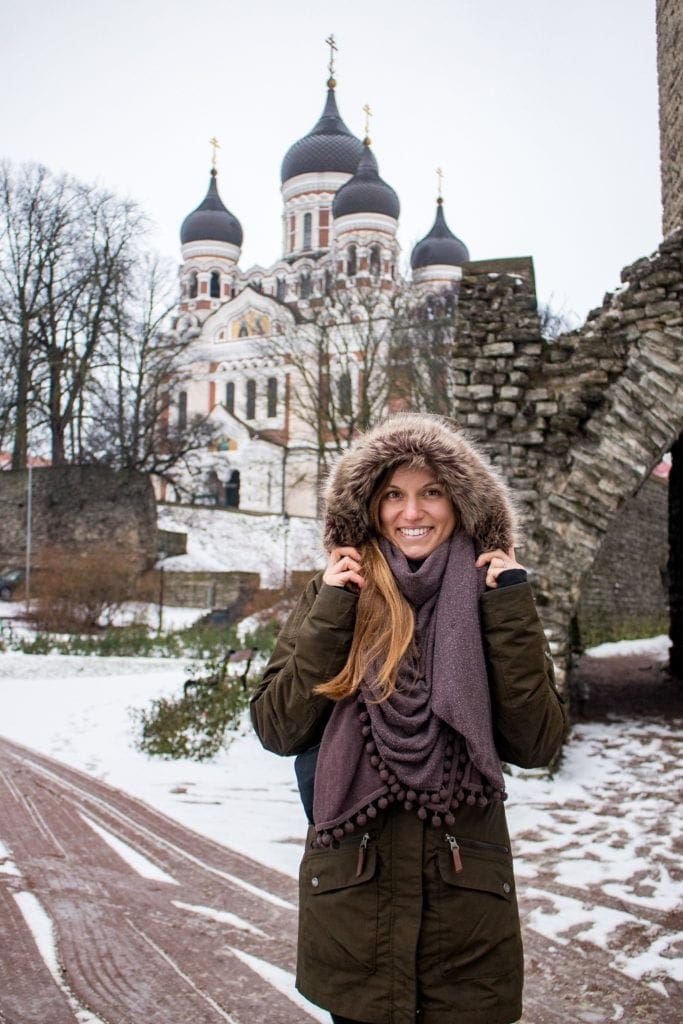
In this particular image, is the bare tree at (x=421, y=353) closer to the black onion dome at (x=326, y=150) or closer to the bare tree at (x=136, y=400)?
the bare tree at (x=136, y=400)

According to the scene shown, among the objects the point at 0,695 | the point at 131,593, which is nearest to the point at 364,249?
the point at 131,593

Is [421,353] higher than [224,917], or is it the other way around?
[421,353]

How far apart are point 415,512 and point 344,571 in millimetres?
255

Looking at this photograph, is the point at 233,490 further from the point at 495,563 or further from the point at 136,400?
the point at 495,563

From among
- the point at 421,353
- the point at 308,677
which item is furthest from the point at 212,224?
the point at 308,677

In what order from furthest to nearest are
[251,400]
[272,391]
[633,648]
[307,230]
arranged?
[307,230]
[272,391]
[251,400]
[633,648]

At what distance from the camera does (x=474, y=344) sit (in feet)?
26.2

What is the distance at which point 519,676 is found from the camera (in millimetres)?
2252

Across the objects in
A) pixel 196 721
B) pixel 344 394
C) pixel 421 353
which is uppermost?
pixel 421 353

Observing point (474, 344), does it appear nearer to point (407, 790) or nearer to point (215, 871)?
point (215, 871)

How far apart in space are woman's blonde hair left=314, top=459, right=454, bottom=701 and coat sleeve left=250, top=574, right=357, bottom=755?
0.03 m

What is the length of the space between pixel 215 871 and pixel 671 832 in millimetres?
2828

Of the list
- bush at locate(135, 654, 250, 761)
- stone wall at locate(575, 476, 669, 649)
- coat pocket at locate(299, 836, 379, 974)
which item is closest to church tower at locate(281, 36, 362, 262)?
stone wall at locate(575, 476, 669, 649)

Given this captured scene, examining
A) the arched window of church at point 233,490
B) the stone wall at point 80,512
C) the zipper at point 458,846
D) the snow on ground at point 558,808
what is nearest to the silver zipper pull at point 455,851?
the zipper at point 458,846
